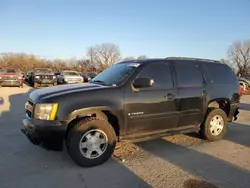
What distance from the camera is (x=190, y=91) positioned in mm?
6027

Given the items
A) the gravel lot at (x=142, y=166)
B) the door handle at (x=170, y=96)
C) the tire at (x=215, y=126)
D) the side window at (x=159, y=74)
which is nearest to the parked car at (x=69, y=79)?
the gravel lot at (x=142, y=166)

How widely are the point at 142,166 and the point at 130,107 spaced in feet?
3.55

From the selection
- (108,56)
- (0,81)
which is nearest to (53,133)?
(0,81)

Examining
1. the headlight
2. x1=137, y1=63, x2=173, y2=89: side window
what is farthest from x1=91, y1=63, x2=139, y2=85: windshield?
the headlight

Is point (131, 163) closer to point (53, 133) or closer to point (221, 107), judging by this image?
point (53, 133)

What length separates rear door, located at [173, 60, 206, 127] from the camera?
592cm

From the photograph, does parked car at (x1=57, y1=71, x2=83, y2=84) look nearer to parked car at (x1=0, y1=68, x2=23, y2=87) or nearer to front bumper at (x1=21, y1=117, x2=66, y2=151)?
parked car at (x1=0, y1=68, x2=23, y2=87)

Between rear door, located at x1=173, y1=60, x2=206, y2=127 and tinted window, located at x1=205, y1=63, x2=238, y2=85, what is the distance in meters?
0.40

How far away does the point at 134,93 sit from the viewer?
523 centimetres

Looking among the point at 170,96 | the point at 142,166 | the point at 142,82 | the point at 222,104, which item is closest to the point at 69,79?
the point at 222,104

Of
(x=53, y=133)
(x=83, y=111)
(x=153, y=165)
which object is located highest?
(x=83, y=111)

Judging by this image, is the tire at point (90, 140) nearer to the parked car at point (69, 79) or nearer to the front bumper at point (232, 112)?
the front bumper at point (232, 112)

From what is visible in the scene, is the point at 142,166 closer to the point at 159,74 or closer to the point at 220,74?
the point at 159,74

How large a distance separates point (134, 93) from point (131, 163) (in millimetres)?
1274
